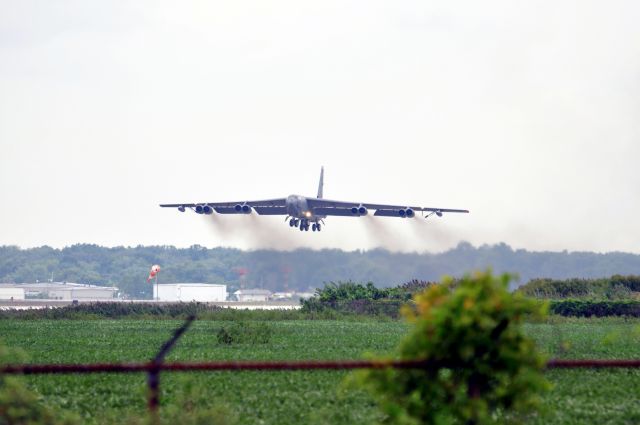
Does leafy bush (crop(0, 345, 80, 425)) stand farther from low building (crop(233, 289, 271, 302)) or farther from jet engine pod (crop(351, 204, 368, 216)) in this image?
low building (crop(233, 289, 271, 302))

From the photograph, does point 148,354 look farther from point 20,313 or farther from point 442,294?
point 20,313

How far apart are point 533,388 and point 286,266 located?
57.1 meters

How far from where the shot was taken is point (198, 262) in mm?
131750

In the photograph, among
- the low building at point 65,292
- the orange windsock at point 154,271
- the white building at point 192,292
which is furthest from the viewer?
the low building at point 65,292

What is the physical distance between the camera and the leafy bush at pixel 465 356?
7.44m

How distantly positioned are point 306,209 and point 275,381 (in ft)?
140

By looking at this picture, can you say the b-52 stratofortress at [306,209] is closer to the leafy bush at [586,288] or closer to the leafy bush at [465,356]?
the leafy bush at [586,288]

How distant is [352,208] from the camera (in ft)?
210

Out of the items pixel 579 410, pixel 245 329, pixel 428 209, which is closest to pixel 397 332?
pixel 245 329

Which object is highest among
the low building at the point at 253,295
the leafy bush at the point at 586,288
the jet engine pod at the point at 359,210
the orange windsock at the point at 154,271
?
the jet engine pod at the point at 359,210

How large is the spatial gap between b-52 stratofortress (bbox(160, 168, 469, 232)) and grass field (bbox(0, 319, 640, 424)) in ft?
84.7

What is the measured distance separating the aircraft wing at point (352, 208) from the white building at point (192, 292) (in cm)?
4090

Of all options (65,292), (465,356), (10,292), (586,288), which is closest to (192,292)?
(10,292)

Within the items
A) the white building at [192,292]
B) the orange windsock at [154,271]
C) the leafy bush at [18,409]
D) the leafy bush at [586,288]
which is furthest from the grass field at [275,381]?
the white building at [192,292]
